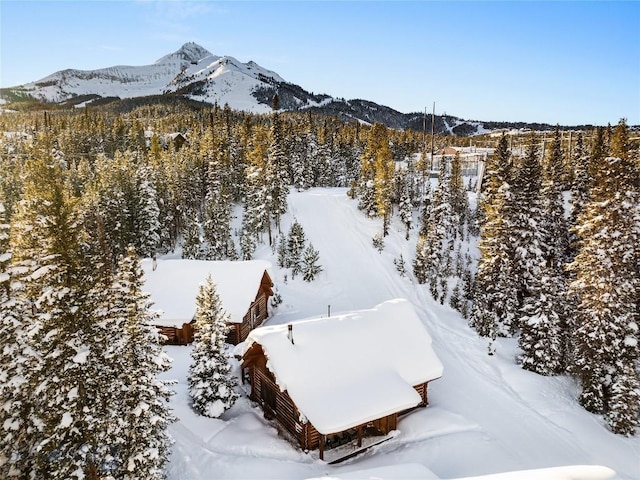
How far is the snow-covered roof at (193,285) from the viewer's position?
30.2m

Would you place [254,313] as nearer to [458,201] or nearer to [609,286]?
[609,286]

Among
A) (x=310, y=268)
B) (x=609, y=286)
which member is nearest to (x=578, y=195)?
(x=609, y=286)

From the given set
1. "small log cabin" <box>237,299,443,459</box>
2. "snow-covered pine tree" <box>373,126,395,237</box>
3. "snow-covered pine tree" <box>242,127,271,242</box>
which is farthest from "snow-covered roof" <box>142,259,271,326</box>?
"snow-covered pine tree" <box>373,126,395,237</box>

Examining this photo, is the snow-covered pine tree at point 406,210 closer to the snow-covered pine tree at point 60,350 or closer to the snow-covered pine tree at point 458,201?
the snow-covered pine tree at point 458,201

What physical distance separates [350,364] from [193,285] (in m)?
16.7

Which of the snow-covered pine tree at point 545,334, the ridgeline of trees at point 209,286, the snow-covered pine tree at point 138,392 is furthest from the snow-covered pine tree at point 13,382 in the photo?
the snow-covered pine tree at point 545,334

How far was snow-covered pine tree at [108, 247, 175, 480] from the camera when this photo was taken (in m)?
14.4

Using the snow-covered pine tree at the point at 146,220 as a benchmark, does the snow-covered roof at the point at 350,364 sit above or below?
below

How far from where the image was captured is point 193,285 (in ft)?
105

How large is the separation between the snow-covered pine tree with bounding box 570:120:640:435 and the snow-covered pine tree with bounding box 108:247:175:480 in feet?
74.1

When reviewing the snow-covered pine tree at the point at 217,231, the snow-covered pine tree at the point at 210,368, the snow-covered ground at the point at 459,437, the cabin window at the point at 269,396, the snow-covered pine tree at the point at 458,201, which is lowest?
the snow-covered ground at the point at 459,437

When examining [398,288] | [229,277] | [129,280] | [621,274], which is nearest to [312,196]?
[398,288]

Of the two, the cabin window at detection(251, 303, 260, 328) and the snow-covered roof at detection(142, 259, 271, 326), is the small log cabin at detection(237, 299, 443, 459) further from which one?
the cabin window at detection(251, 303, 260, 328)

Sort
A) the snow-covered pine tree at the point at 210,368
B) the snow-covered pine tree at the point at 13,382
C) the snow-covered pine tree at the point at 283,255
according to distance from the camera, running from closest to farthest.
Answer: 1. the snow-covered pine tree at the point at 13,382
2. the snow-covered pine tree at the point at 210,368
3. the snow-covered pine tree at the point at 283,255
